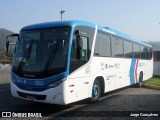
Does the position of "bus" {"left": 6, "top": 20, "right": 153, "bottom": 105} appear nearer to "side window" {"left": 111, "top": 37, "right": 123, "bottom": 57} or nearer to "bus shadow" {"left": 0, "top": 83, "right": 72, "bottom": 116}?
"bus shadow" {"left": 0, "top": 83, "right": 72, "bottom": 116}

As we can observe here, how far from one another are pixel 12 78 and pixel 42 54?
1.63 m

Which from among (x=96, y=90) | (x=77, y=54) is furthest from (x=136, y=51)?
(x=77, y=54)

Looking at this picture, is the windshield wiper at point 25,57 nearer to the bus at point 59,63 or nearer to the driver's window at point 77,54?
the bus at point 59,63

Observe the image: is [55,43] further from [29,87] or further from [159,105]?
[159,105]

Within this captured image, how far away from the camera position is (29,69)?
31.8 ft

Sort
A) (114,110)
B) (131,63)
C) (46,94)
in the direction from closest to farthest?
(46,94), (114,110), (131,63)

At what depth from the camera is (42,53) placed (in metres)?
9.63

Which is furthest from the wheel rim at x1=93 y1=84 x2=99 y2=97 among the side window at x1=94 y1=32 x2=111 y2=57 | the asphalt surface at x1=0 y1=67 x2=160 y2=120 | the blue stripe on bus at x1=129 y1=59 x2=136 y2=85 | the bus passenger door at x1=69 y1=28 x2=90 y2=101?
the blue stripe on bus at x1=129 y1=59 x2=136 y2=85

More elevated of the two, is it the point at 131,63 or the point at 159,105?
the point at 131,63

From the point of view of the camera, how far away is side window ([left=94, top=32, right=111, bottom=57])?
11855 millimetres

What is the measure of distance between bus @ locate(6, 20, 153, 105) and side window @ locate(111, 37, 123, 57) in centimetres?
165

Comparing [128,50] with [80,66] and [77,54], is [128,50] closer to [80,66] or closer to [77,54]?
[80,66]

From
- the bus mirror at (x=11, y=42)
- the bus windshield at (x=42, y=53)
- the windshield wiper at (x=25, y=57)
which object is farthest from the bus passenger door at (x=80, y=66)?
the bus mirror at (x=11, y=42)

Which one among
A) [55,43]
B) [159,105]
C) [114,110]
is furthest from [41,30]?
[159,105]
